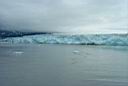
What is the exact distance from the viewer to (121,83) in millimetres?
12953

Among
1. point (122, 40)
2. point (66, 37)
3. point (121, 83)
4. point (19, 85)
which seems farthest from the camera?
point (66, 37)

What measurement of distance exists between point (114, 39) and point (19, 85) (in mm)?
63447

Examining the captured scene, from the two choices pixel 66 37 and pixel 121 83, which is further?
pixel 66 37

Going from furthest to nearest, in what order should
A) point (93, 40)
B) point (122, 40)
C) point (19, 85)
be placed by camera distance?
point (93, 40)
point (122, 40)
point (19, 85)

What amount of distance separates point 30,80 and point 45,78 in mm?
Result: 1060

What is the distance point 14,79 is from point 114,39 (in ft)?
204

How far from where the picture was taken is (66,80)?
44.7ft

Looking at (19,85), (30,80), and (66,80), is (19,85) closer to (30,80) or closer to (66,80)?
(30,80)

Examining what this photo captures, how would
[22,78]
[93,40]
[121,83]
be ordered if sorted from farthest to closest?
[93,40] < [22,78] < [121,83]

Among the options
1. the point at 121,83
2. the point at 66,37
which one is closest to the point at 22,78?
the point at 121,83

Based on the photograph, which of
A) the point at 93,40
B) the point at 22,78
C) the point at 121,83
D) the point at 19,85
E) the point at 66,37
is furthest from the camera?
the point at 66,37

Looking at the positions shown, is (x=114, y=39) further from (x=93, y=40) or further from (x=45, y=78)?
(x=45, y=78)

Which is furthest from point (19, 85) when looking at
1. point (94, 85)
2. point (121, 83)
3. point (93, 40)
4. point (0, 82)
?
point (93, 40)

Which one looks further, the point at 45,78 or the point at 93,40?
the point at 93,40
